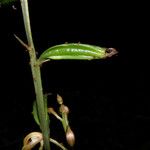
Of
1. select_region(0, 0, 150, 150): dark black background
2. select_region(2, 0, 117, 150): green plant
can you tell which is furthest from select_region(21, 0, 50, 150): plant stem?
select_region(0, 0, 150, 150): dark black background

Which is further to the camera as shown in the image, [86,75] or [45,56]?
[86,75]

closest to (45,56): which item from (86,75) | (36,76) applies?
(36,76)

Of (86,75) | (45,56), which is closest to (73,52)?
(45,56)

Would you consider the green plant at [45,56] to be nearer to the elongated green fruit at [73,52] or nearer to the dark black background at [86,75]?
the elongated green fruit at [73,52]

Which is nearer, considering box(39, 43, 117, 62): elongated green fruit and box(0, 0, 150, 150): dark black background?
box(39, 43, 117, 62): elongated green fruit

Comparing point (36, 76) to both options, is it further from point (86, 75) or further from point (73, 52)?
point (86, 75)

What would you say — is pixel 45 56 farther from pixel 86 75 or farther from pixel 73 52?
pixel 86 75

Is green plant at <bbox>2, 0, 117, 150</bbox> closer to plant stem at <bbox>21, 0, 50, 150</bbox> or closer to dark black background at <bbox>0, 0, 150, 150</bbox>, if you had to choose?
plant stem at <bbox>21, 0, 50, 150</bbox>

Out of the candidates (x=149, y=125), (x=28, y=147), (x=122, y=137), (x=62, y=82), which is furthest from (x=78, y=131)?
(x=28, y=147)

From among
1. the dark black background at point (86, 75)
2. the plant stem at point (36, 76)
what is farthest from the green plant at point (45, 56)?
the dark black background at point (86, 75)
